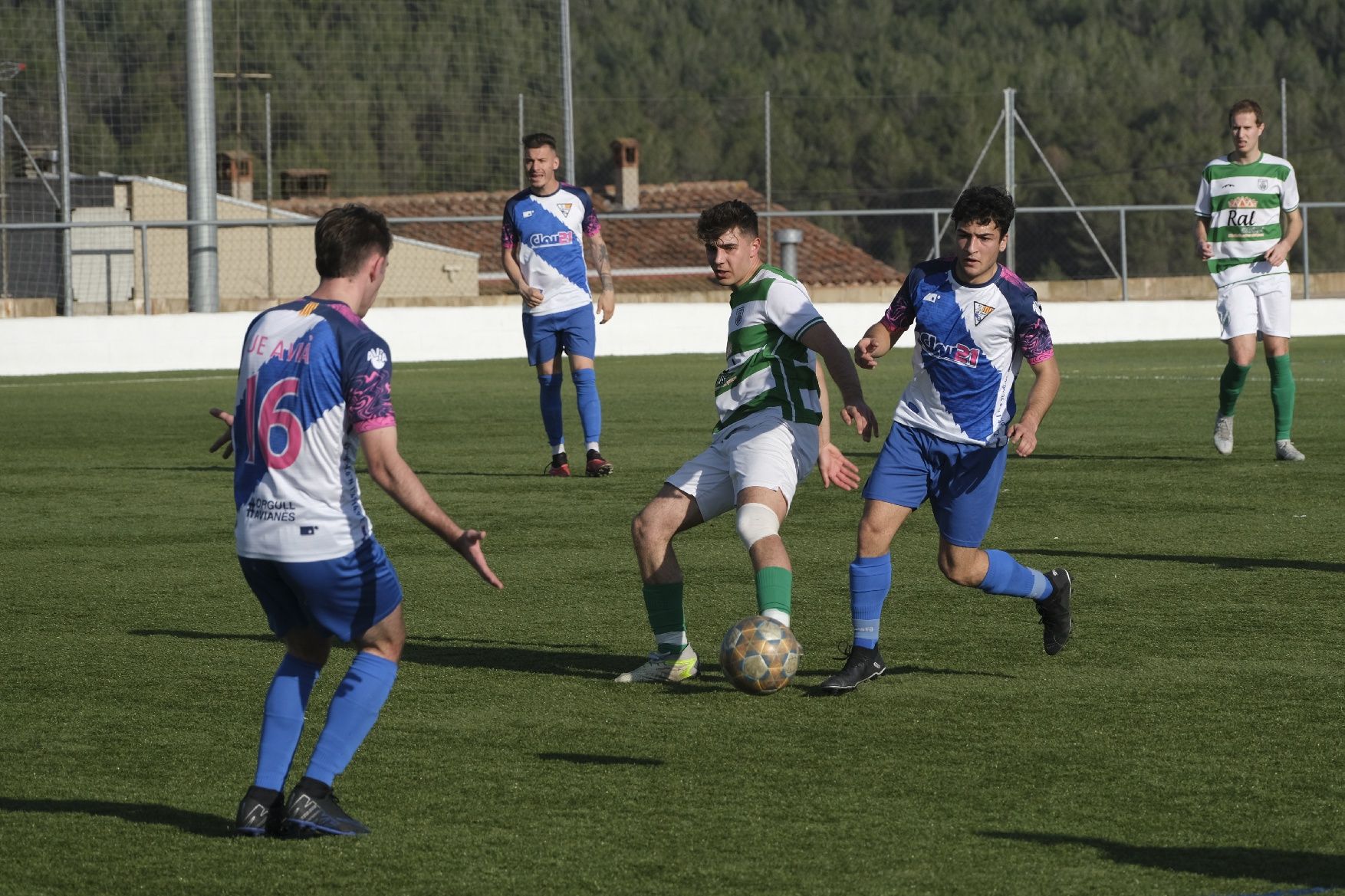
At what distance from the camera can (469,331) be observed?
24.9 metres

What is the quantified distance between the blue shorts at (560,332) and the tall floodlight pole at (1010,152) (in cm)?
1306

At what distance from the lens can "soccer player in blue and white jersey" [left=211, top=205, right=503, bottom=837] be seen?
4.43m

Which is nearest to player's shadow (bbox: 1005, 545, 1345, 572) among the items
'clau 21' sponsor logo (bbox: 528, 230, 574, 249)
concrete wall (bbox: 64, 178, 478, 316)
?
'clau 21' sponsor logo (bbox: 528, 230, 574, 249)

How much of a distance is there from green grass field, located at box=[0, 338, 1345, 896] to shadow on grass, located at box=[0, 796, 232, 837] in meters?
0.01

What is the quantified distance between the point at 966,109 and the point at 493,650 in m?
82.1

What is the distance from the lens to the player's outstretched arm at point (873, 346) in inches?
251

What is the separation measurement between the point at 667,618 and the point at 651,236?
1814 inches

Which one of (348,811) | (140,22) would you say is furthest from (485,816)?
(140,22)

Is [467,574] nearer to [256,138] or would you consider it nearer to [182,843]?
[182,843]

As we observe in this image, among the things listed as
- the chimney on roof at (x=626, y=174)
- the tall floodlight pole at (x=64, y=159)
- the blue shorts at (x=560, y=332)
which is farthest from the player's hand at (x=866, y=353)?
the chimney on roof at (x=626, y=174)

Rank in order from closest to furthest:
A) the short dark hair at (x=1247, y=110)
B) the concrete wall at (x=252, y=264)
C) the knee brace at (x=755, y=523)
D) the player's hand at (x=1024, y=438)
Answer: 1. the player's hand at (x=1024, y=438)
2. the knee brace at (x=755, y=523)
3. the short dark hair at (x=1247, y=110)
4. the concrete wall at (x=252, y=264)

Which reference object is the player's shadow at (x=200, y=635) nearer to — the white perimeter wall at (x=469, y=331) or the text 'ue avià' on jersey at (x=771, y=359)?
the text 'ue avià' on jersey at (x=771, y=359)

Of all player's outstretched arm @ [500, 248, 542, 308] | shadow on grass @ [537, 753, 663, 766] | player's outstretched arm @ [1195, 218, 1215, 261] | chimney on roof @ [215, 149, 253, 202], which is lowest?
shadow on grass @ [537, 753, 663, 766]

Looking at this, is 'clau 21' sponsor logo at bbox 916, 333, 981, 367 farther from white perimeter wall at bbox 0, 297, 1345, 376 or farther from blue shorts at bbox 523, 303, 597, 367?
white perimeter wall at bbox 0, 297, 1345, 376
